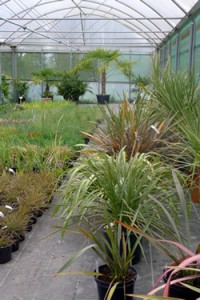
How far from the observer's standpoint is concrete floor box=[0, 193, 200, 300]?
7.22 ft

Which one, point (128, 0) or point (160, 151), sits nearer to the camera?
point (160, 151)

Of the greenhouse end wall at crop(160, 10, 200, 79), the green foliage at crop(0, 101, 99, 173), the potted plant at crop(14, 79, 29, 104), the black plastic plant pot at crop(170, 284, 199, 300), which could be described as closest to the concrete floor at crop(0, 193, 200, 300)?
the black plastic plant pot at crop(170, 284, 199, 300)

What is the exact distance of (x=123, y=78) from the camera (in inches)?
701

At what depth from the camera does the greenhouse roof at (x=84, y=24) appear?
38.9 feet

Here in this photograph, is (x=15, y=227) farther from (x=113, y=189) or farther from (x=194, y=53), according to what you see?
(x=194, y=53)

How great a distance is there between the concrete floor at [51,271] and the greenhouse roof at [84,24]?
790cm

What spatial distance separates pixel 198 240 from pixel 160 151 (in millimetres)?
1009

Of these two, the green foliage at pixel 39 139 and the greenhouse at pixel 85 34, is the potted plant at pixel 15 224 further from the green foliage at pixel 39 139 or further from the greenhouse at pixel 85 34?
the greenhouse at pixel 85 34

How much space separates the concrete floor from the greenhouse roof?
25.9ft

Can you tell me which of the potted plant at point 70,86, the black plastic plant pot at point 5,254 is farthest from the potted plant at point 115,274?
the potted plant at point 70,86

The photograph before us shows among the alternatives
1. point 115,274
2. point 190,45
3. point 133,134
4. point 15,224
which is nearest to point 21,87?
point 190,45

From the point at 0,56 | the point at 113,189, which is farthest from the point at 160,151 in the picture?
the point at 0,56

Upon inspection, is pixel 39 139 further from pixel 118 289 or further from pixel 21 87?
pixel 21 87

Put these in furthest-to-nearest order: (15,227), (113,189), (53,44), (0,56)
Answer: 1. (53,44)
2. (0,56)
3. (15,227)
4. (113,189)
